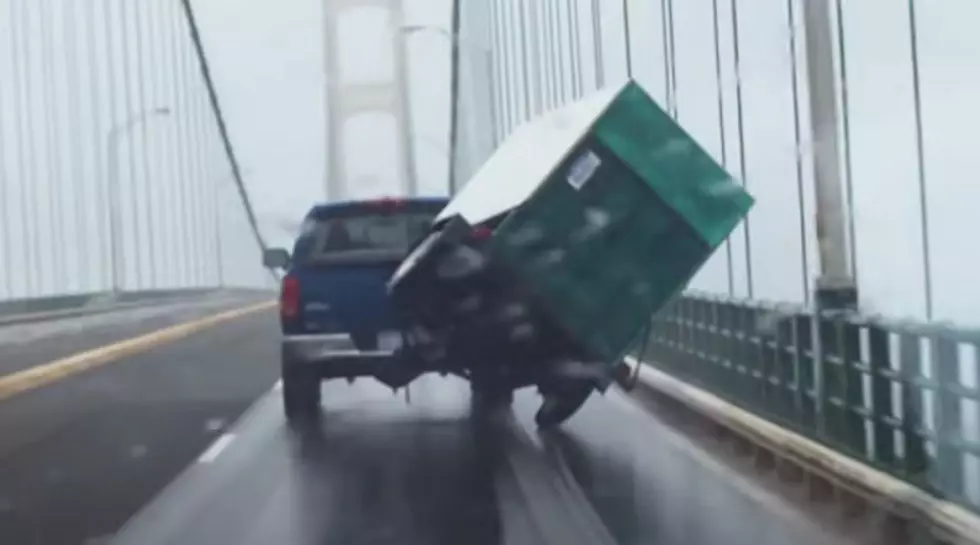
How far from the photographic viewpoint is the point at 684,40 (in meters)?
18.7

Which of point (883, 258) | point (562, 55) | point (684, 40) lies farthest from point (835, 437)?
point (562, 55)

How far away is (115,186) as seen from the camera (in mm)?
52938

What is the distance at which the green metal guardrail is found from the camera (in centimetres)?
826

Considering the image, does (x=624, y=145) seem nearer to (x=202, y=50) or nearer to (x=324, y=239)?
(x=324, y=239)

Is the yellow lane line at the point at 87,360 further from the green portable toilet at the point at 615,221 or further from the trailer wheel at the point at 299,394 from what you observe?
the green portable toilet at the point at 615,221

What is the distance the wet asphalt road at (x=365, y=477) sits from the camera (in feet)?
26.9

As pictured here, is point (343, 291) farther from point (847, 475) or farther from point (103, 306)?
point (103, 306)

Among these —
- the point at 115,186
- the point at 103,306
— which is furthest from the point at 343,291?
the point at 115,186

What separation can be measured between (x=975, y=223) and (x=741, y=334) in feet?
13.0

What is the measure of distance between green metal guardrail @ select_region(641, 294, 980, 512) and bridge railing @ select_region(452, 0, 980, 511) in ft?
0.05

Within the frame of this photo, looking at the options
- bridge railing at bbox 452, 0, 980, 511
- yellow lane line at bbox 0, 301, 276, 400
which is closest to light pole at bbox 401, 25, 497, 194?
yellow lane line at bbox 0, 301, 276, 400

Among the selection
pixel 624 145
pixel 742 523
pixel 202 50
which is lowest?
pixel 742 523

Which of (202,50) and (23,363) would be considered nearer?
(23,363)

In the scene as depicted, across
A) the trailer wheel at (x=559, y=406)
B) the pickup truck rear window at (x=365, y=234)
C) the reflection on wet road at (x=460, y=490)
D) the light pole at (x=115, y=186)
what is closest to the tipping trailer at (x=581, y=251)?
the trailer wheel at (x=559, y=406)
